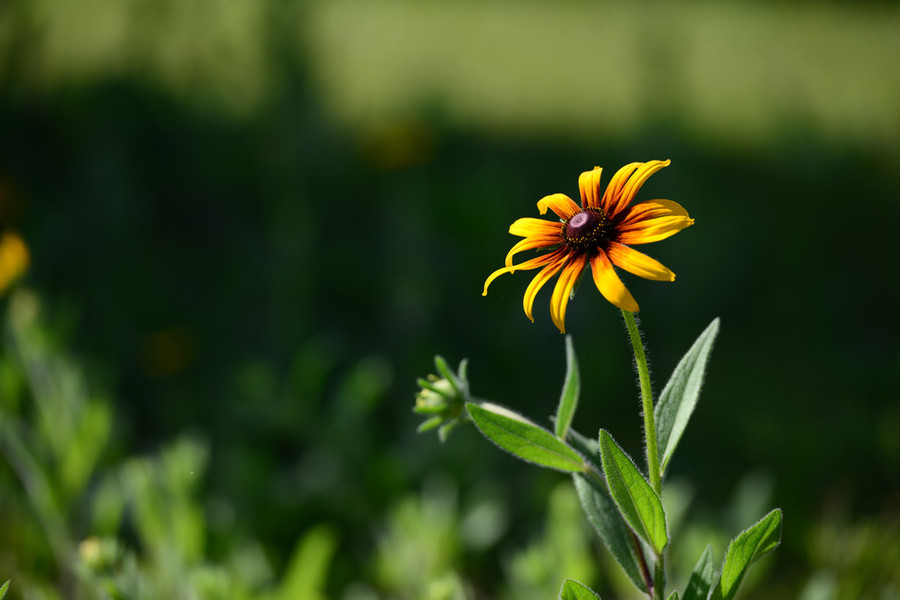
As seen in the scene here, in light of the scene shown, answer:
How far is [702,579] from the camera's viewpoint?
50 centimetres

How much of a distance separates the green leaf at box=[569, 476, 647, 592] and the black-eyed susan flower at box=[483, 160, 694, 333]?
5.9 inches

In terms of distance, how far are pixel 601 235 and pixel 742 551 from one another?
0.73 ft

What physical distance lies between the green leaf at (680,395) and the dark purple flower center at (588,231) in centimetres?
10

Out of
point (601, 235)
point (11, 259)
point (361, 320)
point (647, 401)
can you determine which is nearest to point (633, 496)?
point (647, 401)

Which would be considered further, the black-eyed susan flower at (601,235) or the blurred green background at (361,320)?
the blurred green background at (361,320)

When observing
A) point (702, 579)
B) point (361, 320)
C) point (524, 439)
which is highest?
point (524, 439)

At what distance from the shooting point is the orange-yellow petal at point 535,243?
457 millimetres

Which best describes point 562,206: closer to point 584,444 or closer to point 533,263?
point 533,263

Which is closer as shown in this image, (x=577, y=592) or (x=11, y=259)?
(x=577, y=592)

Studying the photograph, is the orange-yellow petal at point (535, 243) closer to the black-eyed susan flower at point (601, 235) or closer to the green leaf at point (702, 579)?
the black-eyed susan flower at point (601, 235)

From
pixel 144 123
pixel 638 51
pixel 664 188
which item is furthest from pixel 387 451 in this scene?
pixel 144 123

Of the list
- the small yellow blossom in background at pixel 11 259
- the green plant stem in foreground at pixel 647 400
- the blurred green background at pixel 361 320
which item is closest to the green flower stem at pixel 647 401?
the green plant stem in foreground at pixel 647 400

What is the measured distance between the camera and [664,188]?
6.15ft

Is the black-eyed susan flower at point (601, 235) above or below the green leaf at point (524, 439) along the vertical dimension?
above
